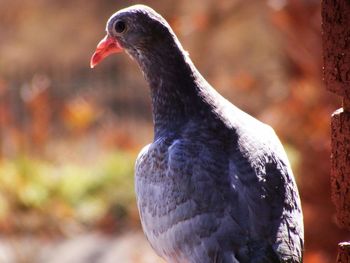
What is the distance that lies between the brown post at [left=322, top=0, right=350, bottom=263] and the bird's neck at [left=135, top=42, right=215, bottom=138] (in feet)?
2.07

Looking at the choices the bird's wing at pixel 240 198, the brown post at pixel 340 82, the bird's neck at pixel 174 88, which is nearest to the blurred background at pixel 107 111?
the bird's neck at pixel 174 88

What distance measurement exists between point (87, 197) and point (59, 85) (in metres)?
2.96

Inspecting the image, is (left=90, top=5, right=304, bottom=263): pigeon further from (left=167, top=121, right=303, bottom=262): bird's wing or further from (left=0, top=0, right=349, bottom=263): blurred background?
(left=0, top=0, right=349, bottom=263): blurred background

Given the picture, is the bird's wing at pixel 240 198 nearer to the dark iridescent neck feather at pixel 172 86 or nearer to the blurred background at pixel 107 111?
the dark iridescent neck feather at pixel 172 86

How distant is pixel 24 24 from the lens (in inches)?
421

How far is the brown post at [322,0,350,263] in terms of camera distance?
1.78 meters

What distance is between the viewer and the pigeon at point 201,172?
2123mm

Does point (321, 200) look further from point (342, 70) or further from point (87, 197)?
point (342, 70)

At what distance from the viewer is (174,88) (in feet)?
8.01

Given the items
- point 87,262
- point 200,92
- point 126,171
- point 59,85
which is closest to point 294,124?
point 126,171

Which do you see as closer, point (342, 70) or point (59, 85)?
point (342, 70)

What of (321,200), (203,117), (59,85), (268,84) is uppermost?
(59,85)

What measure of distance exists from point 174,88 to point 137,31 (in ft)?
0.67

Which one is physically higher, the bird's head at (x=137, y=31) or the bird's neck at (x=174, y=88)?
the bird's head at (x=137, y=31)
